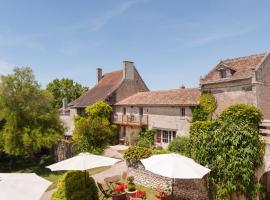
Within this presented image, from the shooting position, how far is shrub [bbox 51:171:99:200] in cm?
1165

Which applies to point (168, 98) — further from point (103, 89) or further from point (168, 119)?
point (103, 89)

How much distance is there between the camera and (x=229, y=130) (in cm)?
1346

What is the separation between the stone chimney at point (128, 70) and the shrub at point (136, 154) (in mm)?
21721

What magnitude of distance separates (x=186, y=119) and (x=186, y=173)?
17464mm

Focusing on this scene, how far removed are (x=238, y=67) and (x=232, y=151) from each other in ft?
46.7

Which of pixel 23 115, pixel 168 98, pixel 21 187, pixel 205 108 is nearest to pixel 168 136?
pixel 168 98

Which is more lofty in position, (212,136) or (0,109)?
(0,109)

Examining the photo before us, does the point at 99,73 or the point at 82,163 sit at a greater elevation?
the point at 99,73

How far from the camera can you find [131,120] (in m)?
33.2

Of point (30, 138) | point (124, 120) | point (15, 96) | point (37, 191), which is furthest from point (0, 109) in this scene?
point (37, 191)

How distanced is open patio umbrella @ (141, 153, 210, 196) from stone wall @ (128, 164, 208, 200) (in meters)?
3.90

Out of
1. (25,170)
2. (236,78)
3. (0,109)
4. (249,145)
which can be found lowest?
(25,170)

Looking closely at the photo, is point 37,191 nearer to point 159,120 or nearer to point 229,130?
point 229,130

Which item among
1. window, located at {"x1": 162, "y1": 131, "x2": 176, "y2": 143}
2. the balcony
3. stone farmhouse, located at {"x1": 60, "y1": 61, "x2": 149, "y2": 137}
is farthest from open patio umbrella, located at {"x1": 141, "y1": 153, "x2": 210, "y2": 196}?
stone farmhouse, located at {"x1": 60, "y1": 61, "x2": 149, "y2": 137}
